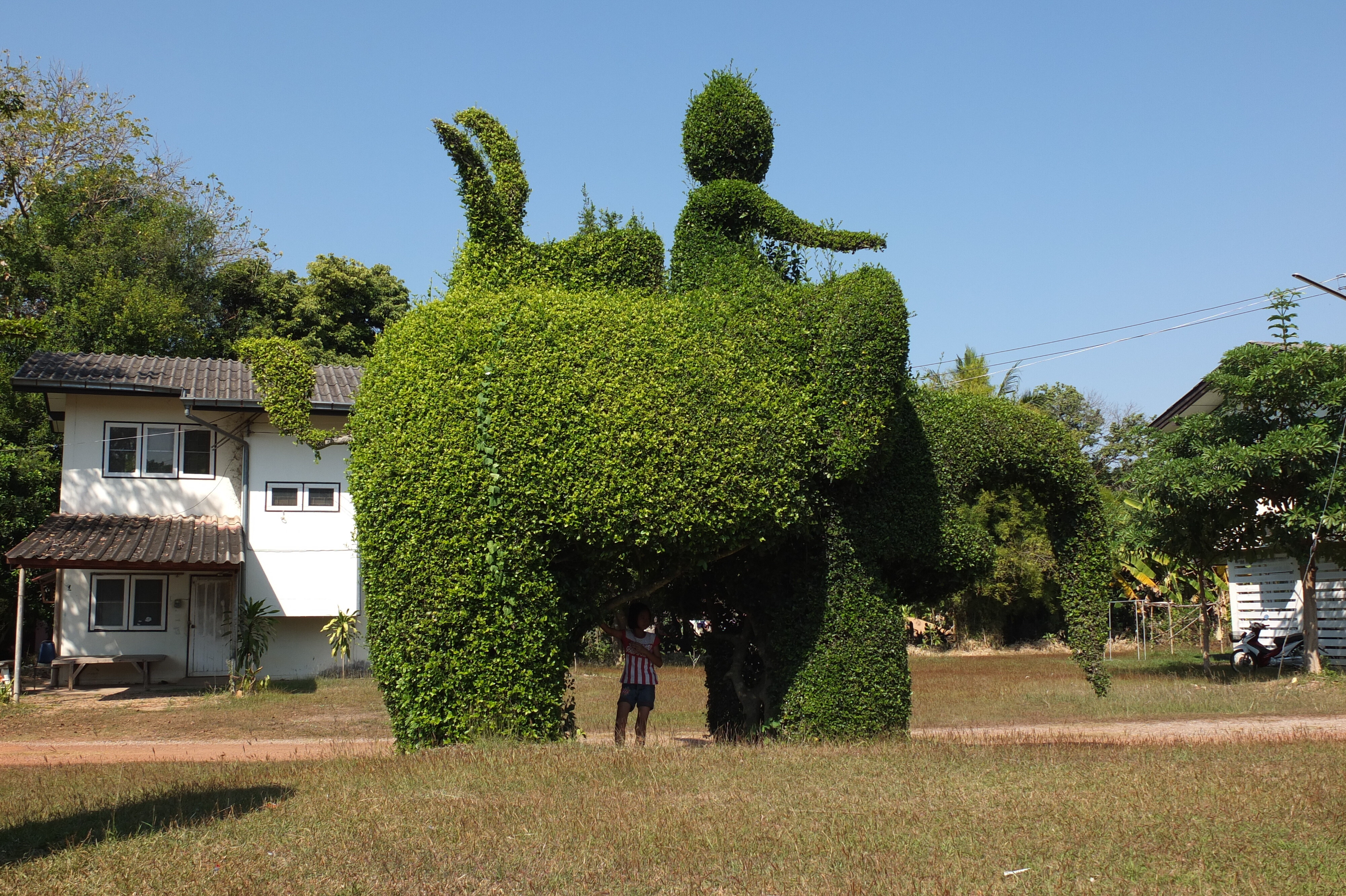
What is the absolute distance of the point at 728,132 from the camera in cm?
1085

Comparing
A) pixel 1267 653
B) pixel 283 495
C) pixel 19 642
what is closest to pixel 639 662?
pixel 19 642

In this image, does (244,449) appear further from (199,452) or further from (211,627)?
(211,627)

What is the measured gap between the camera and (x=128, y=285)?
31875 mm

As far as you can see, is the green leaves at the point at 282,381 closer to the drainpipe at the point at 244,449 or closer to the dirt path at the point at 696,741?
the dirt path at the point at 696,741

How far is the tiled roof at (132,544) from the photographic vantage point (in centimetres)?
1948

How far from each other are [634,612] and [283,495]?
1500 cm

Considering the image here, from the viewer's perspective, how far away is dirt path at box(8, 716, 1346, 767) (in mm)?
10906

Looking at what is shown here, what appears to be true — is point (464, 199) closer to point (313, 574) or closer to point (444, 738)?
point (444, 738)

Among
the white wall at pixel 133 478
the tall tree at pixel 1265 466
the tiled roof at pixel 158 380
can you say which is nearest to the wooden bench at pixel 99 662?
the white wall at pixel 133 478

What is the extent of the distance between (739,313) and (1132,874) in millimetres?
5595

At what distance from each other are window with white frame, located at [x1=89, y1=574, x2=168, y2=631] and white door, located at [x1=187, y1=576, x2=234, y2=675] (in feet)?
1.97

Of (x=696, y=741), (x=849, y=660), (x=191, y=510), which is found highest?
(x=191, y=510)

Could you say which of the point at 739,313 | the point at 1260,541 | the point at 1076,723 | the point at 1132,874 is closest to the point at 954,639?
the point at 1260,541

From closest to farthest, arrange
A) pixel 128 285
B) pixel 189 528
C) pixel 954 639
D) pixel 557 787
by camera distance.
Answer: pixel 557 787, pixel 189 528, pixel 128 285, pixel 954 639
